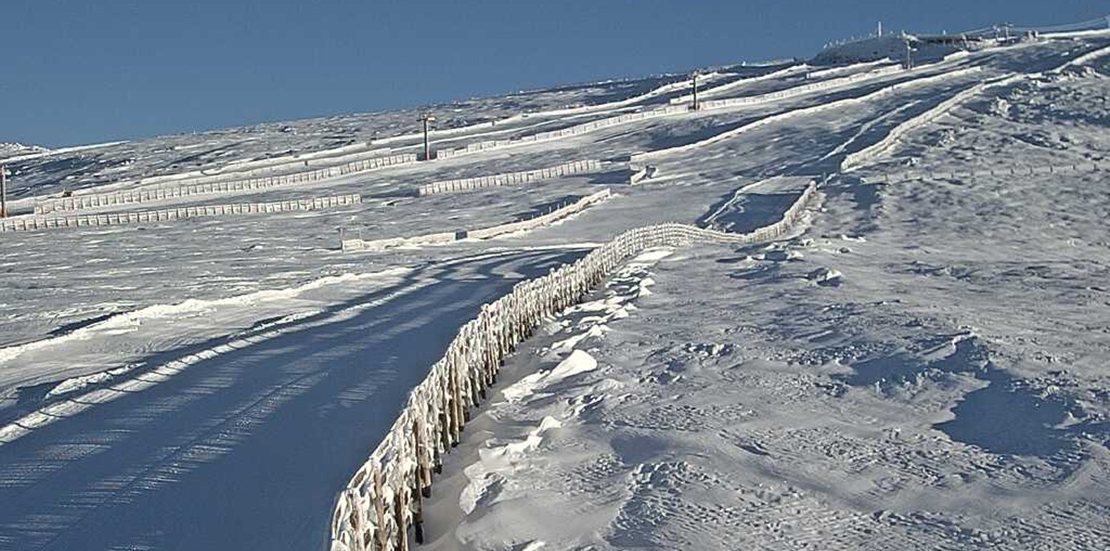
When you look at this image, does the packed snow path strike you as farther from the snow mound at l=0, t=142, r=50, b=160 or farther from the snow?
the snow mound at l=0, t=142, r=50, b=160

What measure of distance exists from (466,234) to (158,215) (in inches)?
797

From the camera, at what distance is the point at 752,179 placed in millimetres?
63594

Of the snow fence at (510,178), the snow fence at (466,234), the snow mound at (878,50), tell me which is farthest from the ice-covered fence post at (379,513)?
the snow mound at (878,50)

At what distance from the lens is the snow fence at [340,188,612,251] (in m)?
43.2

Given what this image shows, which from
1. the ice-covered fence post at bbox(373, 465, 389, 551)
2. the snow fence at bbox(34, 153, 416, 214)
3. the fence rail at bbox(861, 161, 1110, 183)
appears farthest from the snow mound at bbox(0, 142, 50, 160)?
the ice-covered fence post at bbox(373, 465, 389, 551)

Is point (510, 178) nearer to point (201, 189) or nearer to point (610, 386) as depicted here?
point (201, 189)

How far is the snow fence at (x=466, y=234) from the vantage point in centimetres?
4319

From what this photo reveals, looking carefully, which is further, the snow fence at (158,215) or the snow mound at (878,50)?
the snow mound at (878,50)

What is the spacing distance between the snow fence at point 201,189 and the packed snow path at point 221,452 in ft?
171

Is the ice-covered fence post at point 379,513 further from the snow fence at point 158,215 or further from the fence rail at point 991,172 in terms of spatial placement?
the snow fence at point 158,215

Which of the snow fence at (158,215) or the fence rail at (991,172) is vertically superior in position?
the snow fence at (158,215)

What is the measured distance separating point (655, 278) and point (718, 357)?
36.9 ft

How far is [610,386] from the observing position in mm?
16453

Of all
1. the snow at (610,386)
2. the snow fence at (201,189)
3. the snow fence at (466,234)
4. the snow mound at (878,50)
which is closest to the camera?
the snow at (610,386)
